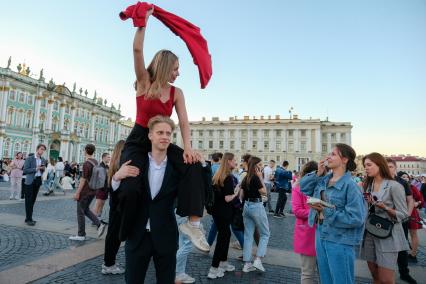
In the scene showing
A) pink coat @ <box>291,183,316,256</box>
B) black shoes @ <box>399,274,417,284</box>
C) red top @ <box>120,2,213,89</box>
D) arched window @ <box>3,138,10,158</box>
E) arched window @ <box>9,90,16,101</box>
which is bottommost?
Answer: black shoes @ <box>399,274,417,284</box>

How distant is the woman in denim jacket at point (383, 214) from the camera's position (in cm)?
331

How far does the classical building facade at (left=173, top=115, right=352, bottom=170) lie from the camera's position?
79500 millimetres

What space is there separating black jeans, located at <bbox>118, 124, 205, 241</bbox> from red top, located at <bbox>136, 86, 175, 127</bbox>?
14 cm

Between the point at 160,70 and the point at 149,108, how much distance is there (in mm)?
307

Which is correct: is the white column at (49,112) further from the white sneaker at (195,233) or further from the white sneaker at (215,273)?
the white sneaker at (195,233)

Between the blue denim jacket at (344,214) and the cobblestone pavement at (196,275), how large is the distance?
184 cm

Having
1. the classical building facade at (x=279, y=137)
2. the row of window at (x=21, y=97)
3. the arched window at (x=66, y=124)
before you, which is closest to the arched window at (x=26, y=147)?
the row of window at (x=21, y=97)

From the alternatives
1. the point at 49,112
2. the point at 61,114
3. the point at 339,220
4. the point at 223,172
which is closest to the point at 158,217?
the point at 339,220

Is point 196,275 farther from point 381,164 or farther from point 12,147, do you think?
point 12,147

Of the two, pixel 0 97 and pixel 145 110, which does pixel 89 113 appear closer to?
pixel 0 97

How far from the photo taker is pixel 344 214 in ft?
9.21

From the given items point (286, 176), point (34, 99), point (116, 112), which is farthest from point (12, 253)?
point (116, 112)

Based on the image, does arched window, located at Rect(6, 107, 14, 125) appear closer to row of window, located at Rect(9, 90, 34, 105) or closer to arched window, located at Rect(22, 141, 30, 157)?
row of window, located at Rect(9, 90, 34, 105)

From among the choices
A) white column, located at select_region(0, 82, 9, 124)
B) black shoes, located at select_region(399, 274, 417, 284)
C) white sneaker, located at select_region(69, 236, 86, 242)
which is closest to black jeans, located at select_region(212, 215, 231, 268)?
black shoes, located at select_region(399, 274, 417, 284)
